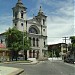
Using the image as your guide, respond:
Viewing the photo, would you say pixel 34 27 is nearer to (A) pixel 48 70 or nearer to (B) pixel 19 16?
(B) pixel 19 16

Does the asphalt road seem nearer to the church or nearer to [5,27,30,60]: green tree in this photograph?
[5,27,30,60]: green tree

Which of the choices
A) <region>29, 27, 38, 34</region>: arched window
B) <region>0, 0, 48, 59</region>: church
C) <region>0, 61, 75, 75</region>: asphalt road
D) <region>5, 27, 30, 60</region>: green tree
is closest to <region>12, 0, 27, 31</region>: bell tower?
<region>0, 0, 48, 59</region>: church

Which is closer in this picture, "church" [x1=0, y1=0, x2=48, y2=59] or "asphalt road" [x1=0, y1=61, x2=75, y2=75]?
"asphalt road" [x1=0, y1=61, x2=75, y2=75]

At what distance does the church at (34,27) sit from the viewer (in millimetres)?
111562

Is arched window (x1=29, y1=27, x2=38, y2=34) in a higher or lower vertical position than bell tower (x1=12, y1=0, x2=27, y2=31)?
lower

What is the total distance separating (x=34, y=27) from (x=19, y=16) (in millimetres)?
12685

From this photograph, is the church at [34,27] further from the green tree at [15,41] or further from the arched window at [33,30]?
the green tree at [15,41]

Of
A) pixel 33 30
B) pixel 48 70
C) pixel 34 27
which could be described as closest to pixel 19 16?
pixel 33 30

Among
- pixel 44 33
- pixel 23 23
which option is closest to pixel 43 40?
pixel 44 33

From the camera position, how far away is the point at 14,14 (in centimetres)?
11388

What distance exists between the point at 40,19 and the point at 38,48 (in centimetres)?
1366

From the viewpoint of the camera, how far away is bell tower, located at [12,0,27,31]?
110m

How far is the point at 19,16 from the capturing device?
4373 inches

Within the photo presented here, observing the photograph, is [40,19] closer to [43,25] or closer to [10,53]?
[43,25]
